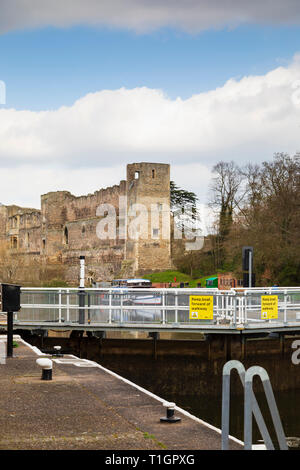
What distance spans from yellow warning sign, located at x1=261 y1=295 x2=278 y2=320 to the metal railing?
15 cm

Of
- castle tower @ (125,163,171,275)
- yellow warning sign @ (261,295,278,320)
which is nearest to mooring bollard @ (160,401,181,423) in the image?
yellow warning sign @ (261,295,278,320)

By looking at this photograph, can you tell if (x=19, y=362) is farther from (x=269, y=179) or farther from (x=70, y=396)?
(x=269, y=179)

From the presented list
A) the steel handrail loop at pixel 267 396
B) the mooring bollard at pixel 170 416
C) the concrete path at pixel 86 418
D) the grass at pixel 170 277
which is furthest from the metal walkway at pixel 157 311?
the grass at pixel 170 277

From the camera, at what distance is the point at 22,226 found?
111m

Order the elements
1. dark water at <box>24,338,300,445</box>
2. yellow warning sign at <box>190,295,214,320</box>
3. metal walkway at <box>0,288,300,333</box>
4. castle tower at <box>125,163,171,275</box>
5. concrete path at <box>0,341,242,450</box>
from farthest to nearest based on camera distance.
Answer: castle tower at <box>125,163,171,275</box>
yellow warning sign at <box>190,295,214,320</box>
metal walkway at <box>0,288,300,333</box>
dark water at <box>24,338,300,445</box>
concrete path at <box>0,341,242,450</box>

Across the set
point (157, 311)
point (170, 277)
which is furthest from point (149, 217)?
point (157, 311)

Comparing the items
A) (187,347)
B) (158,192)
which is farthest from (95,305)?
(158,192)

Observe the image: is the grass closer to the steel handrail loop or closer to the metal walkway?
the metal walkway

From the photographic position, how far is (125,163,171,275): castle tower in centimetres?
7288

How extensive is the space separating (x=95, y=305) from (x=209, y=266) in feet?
156

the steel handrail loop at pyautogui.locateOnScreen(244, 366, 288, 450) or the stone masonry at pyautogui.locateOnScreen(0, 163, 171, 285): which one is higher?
the stone masonry at pyautogui.locateOnScreen(0, 163, 171, 285)

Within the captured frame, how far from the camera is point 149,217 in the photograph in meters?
73.4

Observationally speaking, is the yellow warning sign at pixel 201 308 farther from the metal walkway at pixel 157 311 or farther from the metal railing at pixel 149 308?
the metal railing at pixel 149 308
